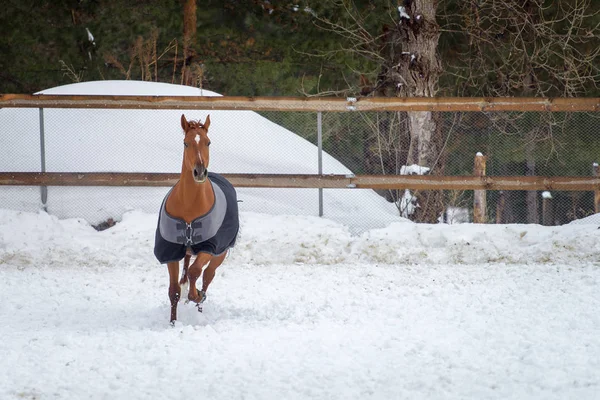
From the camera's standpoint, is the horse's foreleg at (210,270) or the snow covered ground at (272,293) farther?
the horse's foreleg at (210,270)

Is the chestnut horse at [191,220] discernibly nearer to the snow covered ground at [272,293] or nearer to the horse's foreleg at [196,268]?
the horse's foreleg at [196,268]

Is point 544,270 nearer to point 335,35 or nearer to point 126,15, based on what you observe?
point 335,35

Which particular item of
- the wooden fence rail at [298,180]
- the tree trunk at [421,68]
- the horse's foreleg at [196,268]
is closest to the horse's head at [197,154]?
the horse's foreleg at [196,268]

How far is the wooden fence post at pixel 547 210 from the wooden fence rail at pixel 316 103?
769 cm

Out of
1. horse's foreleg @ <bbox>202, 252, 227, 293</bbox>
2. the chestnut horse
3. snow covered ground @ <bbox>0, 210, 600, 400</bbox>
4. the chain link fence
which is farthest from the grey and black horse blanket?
the chain link fence

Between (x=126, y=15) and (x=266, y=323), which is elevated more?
(x=126, y=15)

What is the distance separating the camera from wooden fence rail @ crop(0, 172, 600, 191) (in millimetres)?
9727

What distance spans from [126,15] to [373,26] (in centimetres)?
509

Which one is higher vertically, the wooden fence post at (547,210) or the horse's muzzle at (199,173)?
the horse's muzzle at (199,173)

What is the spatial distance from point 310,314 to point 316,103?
3.72 meters

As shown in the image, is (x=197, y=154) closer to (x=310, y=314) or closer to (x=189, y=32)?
(x=310, y=314)

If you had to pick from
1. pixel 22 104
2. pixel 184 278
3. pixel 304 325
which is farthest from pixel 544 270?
pixel 22 104

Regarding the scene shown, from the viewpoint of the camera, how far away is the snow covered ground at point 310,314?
4.75 meters

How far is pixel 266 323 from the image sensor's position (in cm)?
639
